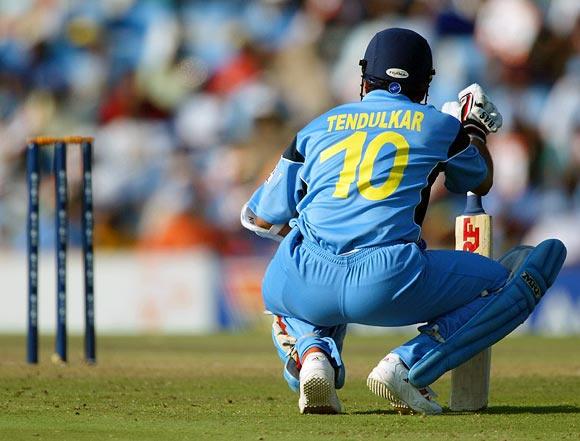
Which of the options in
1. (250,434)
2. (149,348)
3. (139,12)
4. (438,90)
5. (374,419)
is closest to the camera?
(250,434)

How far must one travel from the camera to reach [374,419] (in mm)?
4984

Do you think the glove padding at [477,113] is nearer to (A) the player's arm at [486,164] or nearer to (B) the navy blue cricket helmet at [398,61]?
(A) the player's arm at [486,164]

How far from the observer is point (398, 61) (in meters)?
5.27

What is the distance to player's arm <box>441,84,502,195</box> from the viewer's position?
5.23 metres

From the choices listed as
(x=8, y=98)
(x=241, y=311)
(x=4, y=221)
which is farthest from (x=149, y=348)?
(x=8, y=98)

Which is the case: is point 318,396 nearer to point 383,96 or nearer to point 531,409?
point 531,409

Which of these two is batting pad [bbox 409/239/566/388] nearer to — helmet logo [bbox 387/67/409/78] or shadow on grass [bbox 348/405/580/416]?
shadow on grass [bbox 348/405/580/416]

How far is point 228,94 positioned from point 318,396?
10.9m

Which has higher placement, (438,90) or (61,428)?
(438,90)

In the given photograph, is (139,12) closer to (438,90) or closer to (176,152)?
(176,152)

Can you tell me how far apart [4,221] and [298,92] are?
3.81 metres

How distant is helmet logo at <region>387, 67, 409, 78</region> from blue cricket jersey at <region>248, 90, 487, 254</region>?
79 mm

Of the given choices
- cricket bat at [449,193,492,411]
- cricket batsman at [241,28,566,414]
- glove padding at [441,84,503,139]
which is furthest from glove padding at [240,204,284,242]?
glove padding at [441,84,503,139]

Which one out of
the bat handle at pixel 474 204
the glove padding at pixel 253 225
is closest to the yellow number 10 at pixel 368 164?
the glove padding at pixel 253 225
